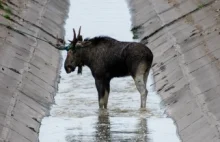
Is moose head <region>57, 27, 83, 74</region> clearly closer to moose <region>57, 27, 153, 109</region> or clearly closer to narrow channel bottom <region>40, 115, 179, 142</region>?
moose <region>57, 27, 153, 109</region>

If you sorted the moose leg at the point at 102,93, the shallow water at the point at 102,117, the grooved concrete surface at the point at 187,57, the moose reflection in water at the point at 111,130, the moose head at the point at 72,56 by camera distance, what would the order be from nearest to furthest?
the moose reflection in water at the point at 111,130 → the shallow water at the point at 102,117 → the grooved concrete surface at the point at 187,57 → the moose leg at the point at 102,93 → the moose head at the point at 72,56

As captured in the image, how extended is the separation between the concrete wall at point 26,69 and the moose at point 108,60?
1.41m

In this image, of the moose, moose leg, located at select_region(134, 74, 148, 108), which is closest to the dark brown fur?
the moose

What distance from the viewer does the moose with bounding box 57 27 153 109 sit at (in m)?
22.4

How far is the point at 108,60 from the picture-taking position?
74.6 feet

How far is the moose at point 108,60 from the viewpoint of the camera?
881 inches

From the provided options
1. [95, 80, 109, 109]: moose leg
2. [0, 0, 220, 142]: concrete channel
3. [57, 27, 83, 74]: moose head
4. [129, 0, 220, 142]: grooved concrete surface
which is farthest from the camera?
[57, 27, 83, 74]: moose head

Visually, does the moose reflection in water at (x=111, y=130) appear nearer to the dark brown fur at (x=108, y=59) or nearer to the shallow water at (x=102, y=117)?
the shallow water at (x=102, y=117)

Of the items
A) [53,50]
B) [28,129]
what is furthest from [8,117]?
[53,50]

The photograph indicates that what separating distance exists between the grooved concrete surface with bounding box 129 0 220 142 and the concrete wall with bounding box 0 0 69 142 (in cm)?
310

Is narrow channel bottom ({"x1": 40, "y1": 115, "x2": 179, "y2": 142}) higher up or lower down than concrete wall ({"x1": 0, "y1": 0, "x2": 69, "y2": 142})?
lower down

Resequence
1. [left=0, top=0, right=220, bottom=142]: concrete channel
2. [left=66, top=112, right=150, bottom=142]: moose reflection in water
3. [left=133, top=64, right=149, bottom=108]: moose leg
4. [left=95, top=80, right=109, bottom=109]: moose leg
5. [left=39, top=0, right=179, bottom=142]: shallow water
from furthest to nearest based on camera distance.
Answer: [left=95, top=80, right=109, bottom=109]: moose leg
[left=133, top=64, right=149, bottom=108]: moose leg
[left=0, top=0, right=220, bottom=142]: concrete channel
[left=39, top=0, right=179, bottom=142]: shallow water
[left=66, top=112, right=150, bottom=142]: moose reflection in water

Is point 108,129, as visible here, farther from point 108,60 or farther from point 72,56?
point 72,56

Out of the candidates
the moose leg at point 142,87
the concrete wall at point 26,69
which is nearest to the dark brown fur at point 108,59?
the moose leg at point 142,87
